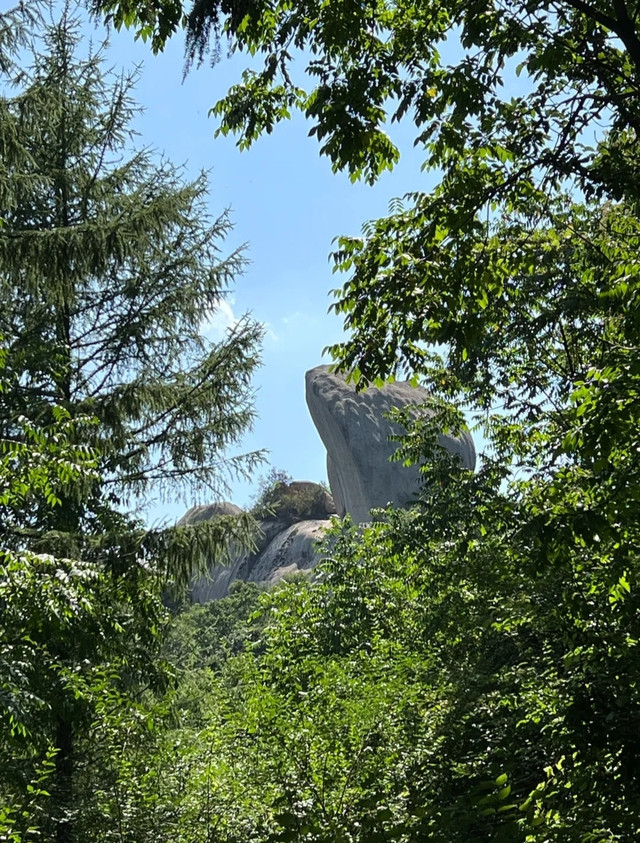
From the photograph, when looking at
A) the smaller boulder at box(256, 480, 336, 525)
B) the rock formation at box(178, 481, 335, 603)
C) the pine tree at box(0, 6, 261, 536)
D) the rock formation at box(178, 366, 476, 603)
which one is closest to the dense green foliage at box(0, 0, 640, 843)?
the pine tree at box(0, 6, 261, 536)

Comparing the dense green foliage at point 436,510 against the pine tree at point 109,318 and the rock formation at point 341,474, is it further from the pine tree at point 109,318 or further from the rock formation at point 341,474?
the rock formation at point 341,474

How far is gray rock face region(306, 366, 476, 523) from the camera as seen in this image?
4922 cm

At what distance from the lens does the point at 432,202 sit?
4914 mm

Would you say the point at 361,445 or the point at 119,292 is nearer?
the point at 119,292

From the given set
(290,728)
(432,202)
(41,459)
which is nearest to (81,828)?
(290,728)

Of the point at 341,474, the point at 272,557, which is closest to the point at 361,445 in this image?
the point at 341,474

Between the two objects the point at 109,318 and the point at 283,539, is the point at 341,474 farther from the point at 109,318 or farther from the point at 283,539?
the point at 109,318

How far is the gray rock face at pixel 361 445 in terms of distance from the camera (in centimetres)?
4922

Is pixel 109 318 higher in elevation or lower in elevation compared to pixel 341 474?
lower

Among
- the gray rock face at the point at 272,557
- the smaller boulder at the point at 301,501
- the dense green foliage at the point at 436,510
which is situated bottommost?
the dense green foliage at the point at 436,510

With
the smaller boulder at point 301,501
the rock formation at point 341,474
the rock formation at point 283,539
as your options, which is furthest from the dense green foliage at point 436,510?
the smaller boulder at point 301,501

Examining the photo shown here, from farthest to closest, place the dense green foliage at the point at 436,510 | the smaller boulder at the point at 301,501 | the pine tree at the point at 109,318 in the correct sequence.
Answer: the smaller boulder at the point at 301,501, the pine tree at the point at 109,318, the dense green foliage at the point at 436,510

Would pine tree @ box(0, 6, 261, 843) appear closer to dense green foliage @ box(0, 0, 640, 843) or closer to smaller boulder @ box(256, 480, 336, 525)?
dense green foliage @ box(0, 0, 640, 843)

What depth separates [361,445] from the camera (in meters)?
49.4
